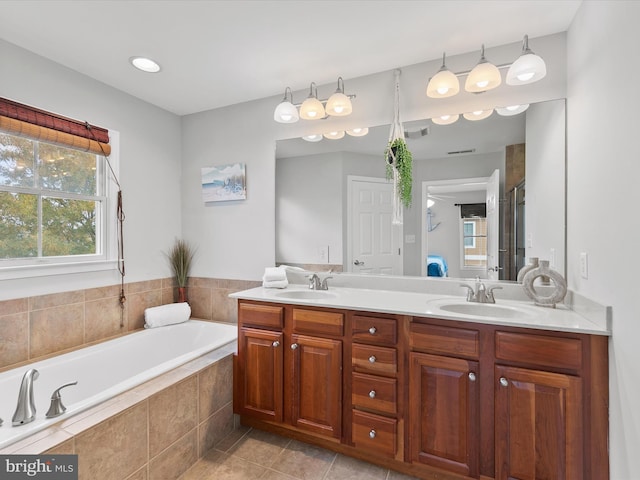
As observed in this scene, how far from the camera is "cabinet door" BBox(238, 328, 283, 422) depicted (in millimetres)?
1954

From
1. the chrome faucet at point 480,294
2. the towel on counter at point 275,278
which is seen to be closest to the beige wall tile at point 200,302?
the towel on counter at point 275,278

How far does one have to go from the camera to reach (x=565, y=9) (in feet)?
5.20

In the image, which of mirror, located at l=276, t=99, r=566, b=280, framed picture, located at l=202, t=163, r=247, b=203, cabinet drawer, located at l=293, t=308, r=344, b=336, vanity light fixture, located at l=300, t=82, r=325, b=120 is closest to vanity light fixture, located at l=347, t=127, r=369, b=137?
mirror, located at l=276, t=99, r=566, b=280

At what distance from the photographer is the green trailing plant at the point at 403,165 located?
2.12 metres

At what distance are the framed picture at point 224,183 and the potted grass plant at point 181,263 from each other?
521mm

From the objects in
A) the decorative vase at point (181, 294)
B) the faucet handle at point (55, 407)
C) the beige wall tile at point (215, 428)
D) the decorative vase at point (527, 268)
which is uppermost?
the decorative vase at point (527, 268)

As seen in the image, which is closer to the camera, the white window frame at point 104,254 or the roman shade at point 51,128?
the roman shade at point 51,128

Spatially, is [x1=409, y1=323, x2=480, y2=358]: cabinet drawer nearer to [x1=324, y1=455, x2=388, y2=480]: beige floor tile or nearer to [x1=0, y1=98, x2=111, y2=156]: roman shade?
[x1=324, y1=455, x2=388, y2=480]: beige floor tile

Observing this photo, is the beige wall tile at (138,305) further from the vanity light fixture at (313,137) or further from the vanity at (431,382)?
the vanity light fixture at (313,137)

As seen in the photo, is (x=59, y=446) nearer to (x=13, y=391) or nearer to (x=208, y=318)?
(x=13, y=391)

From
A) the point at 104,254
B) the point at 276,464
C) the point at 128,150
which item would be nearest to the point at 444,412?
the point at 276,464

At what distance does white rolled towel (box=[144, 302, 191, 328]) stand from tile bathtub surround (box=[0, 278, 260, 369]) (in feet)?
0.36

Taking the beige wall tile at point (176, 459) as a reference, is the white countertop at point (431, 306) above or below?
above

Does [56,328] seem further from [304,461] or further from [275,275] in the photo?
[304,461]
